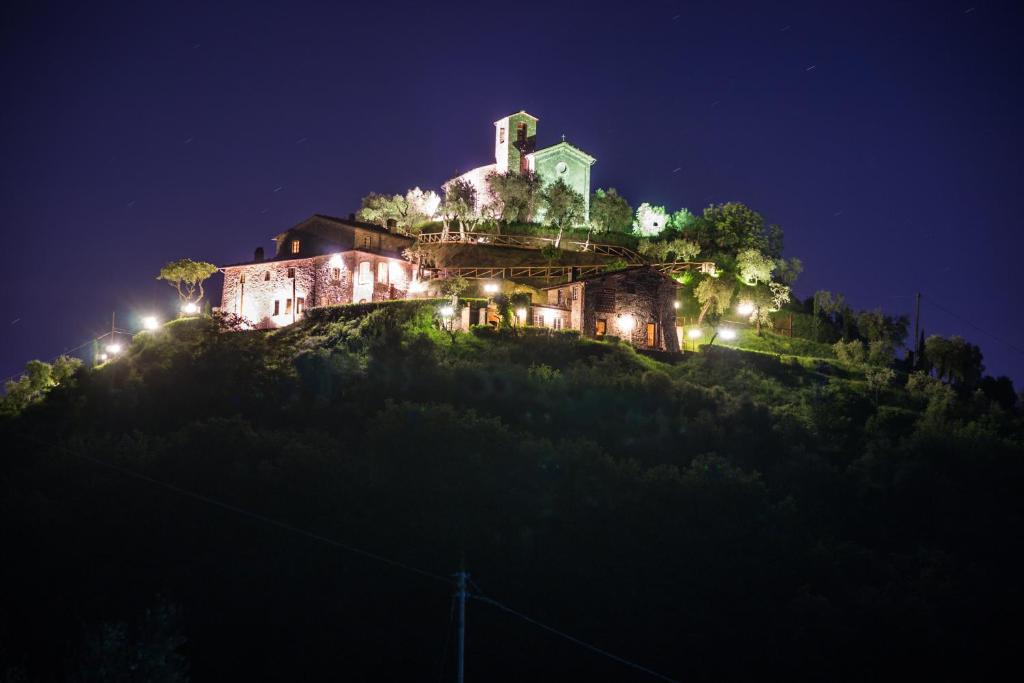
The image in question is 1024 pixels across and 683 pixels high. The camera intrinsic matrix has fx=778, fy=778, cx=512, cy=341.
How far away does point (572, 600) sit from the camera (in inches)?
958

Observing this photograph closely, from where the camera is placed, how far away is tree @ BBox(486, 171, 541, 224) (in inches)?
2317

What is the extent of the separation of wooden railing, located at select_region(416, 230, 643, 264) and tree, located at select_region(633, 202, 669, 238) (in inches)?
296

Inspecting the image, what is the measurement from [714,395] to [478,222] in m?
25.4

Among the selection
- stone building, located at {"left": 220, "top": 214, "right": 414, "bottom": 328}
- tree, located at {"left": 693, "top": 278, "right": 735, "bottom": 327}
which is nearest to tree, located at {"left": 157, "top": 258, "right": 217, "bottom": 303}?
stone building, located at {"left": 220, "top": 214, "right": 414, "bottom": 328}

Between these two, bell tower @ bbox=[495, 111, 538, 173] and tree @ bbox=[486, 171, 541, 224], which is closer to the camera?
tree @ bbox=[486, 171, 541, 224]

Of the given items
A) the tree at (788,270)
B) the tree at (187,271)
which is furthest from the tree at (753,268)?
the tree at (187,271)

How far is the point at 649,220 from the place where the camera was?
6519cm

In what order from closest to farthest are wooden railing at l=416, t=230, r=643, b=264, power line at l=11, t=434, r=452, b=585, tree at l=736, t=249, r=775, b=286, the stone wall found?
1. power line at l=11, t=434, r=452, b=585
2. the stone wall
3. wooden railing at l=416, t=230, r=643, b=264
4. tree at l=736, t=249, r=775, b=286

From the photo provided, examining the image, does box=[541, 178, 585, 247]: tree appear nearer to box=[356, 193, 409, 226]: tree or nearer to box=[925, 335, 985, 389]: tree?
box=[356, 193, 409, 226]: tree

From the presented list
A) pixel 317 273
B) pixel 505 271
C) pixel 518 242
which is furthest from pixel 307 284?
pixel 518 242

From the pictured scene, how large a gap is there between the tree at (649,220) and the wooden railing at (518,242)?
753cm

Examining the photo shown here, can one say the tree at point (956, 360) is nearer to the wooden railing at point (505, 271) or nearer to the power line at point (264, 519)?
the wooden railing at point (505, 271)

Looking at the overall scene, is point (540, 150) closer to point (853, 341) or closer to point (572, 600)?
point (853, 341)

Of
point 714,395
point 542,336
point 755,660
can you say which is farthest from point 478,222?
point 755,660
